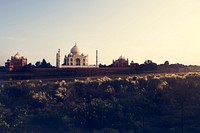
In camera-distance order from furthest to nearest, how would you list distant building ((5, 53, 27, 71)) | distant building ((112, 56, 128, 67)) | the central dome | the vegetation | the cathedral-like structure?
1. the central dome
2. the cathedral-like structure
3. distant building ((112, 56, 128, 67))
4. distant building ((5, 53, 27, 71))
5. the vegetation

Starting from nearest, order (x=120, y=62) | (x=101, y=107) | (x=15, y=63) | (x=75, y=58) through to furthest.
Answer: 1. (x=101, y=107)
2. (x=15, y=63)
3. (x=120, y=62)
4. (x=75, y=58)

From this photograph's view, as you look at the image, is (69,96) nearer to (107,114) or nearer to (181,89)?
(107,114)

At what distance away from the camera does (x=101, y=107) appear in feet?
76.2

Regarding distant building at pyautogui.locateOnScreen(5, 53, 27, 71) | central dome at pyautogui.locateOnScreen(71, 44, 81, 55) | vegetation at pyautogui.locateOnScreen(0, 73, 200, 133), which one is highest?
central dome at pyautogui.locateOnScreen(71, 44, 81, 55)

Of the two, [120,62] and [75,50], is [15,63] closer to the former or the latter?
[75,50]

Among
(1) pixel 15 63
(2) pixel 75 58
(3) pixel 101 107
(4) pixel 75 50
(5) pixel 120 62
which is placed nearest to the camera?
(3) pixel 101 107

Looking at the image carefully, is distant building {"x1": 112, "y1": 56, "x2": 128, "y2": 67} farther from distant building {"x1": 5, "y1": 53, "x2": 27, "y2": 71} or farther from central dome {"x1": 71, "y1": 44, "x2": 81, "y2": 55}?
distant building {"x1": 5, "y1": 53, "x2": 27, "y2": 71}

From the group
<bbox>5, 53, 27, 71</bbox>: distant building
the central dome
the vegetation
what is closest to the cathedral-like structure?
the central dome

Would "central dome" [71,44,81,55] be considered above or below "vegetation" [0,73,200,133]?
above

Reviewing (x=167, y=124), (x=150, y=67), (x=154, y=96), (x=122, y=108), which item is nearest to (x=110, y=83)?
(x=154, y=96)

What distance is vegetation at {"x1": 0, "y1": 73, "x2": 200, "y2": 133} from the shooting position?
67.7ft

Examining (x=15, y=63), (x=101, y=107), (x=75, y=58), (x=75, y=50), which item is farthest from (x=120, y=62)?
(x=101, y=107)

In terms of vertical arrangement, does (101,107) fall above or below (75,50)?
below

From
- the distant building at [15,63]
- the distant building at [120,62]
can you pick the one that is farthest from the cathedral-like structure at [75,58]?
Answer: the distant building at [15,63]
